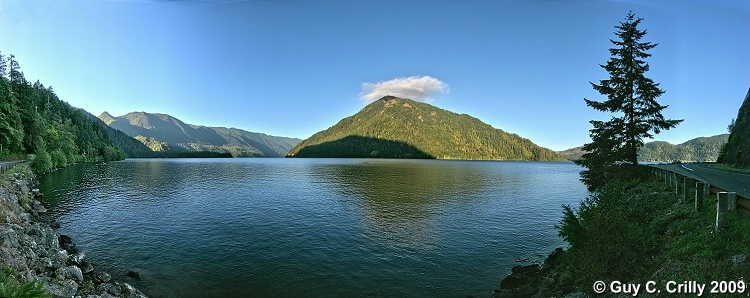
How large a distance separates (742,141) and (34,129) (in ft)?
499

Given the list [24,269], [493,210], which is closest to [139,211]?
[24,269]

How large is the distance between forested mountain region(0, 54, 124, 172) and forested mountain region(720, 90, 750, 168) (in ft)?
438

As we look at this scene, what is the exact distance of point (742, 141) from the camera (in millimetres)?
47531

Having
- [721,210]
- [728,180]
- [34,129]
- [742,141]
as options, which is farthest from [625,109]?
[34,129]

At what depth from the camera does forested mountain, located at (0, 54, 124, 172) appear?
68.4 m

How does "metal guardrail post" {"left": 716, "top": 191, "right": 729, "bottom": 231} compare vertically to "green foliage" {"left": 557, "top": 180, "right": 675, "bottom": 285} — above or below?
above

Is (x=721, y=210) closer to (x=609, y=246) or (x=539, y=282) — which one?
(x=609, y=246)

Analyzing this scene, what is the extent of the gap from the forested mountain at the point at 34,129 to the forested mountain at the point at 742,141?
13335cm

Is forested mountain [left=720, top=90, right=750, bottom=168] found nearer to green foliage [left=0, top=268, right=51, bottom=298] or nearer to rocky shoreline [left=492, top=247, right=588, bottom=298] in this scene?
rocky shoreline [left=492, top=247, right=588, bottom=298]

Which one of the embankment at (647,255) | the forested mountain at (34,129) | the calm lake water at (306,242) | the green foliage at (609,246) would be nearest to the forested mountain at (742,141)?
the calm lake water at (306,242)

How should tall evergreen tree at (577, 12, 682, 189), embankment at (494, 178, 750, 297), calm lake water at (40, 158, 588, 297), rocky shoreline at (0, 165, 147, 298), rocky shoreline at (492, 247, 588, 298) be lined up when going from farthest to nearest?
tall evergreen tree at (577, 12, 682, 189)
calm lake water at (40, 158, 588, 297)
rocky shoreline at (492, 247, 588, 298)
rocky shoreline at (0, 165, 147, 298)
embankment at (494, 178, 750, 297)

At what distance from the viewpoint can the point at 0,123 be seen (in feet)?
204

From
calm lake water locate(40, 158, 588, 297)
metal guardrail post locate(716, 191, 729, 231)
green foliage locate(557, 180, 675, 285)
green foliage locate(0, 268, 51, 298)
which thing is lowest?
calm lake water locate(40, 158, 588, 297)

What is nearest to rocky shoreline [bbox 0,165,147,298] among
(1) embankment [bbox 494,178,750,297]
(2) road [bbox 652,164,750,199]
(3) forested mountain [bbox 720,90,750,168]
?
(1) embankment [bbox 494,178,750,297]
